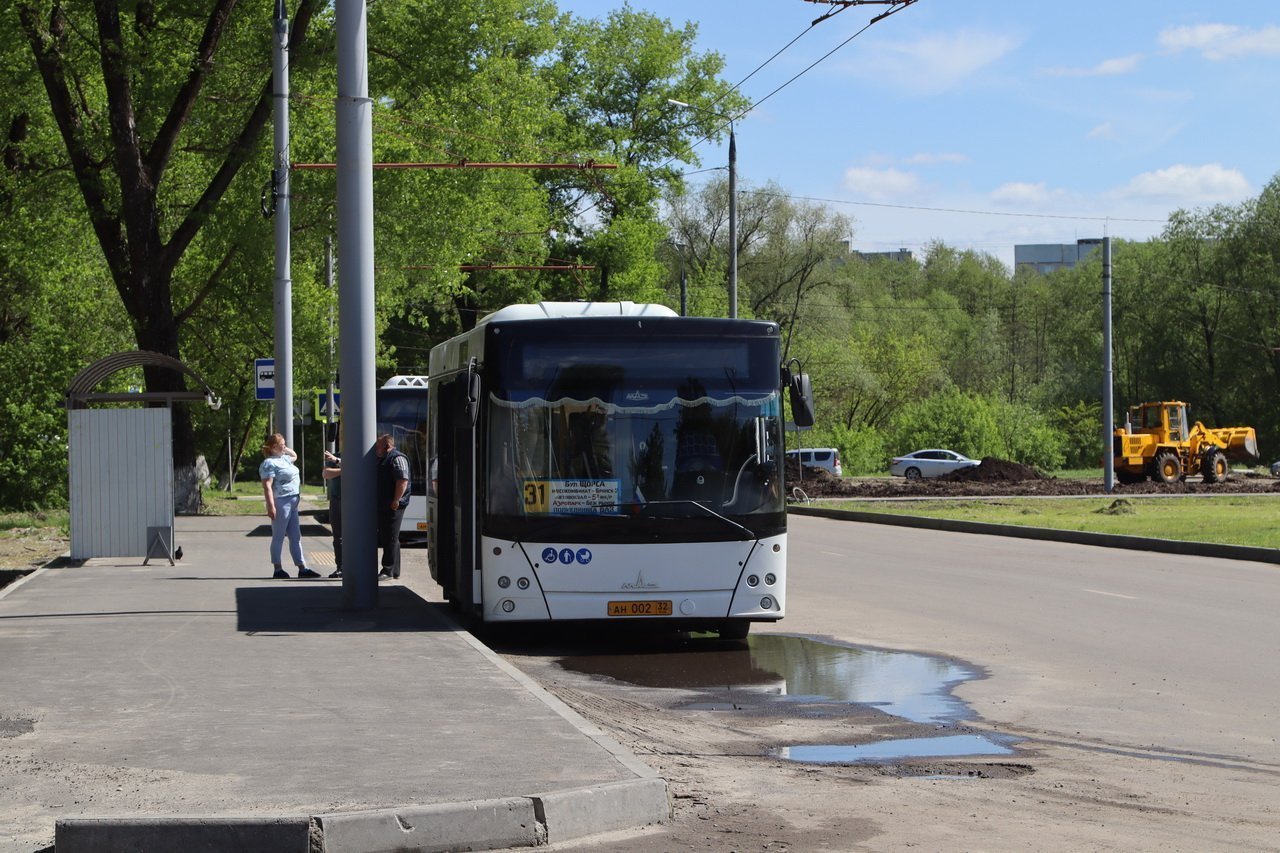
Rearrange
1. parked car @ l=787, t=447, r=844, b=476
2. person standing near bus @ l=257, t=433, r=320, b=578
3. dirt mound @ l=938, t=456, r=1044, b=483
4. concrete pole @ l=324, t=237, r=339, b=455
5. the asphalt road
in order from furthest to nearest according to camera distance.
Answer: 1. parked car @ l=787, t=447, r=844, b=476
2. dirt mound @ l=938, t=456, r=1044, b=483
3. concrete pole @ l=324, t=237, r=339, b=455
4. person standing near bus @ l=257, t=433, r=320, b=578
5. the asphalt road

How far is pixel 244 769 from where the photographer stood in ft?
23.6

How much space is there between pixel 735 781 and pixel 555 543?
18.4ft

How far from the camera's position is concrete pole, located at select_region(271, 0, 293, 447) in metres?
23.2

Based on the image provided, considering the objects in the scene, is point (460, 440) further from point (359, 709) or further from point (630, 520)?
point (359, 709)

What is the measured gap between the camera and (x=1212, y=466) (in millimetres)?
53406

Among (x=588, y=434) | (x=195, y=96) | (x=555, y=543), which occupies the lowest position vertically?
(x=555, y=543)

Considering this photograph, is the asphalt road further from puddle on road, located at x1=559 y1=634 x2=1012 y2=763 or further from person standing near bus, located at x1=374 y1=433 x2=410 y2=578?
person standing near bus, located at x1=374 y1=433 x2=410 y2=578

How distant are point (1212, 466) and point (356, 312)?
44.3 m

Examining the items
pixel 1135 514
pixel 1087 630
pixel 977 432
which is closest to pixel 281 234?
pixel 1087 630

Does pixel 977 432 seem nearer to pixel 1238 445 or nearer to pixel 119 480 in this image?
pixel 1238 445

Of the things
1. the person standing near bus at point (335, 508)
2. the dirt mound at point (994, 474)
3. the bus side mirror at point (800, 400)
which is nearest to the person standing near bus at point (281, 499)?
the person standing near bus at point (335, 508)

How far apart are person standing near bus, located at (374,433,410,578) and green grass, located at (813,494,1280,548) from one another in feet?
43.7

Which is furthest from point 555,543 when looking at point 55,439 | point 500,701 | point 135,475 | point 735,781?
point 55,439

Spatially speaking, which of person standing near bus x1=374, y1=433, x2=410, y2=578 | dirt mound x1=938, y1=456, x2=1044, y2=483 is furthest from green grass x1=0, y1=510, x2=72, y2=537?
dirt mound x1=938, y1=456, x2=1044, y2=483
